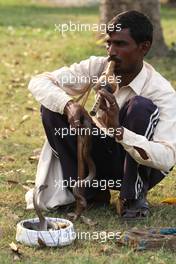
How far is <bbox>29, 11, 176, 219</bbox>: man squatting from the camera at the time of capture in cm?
492

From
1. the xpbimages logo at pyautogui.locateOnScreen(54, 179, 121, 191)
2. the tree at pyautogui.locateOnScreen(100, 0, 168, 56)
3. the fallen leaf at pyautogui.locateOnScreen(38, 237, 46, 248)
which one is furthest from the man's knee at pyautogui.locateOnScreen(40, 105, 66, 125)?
the tree at pyautogui.locateOnScreen(100, 0, 168, 56)

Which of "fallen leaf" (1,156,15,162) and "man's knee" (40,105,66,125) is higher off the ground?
"man's knee" (40,105,66,125)

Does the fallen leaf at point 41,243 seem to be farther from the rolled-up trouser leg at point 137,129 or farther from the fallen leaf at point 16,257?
the rolled-up trouser leg at point 137,129

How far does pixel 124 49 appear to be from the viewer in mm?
5062

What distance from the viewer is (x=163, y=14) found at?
19.8 meters

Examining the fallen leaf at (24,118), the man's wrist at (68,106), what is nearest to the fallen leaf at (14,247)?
the man's wrist at (68,106)

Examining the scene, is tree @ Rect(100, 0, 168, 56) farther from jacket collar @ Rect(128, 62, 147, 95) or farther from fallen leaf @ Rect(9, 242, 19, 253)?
fallen leaf @ Rect(9, 242, 19, 253)

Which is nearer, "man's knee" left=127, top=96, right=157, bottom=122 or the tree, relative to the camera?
"man's knee" left=127, top=96, right=157, bottom=122

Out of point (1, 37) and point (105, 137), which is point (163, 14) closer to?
point (1, 37)

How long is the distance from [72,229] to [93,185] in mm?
788

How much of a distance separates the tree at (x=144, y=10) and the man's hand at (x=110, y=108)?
6465 millimetres

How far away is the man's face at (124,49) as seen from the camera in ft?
16.6

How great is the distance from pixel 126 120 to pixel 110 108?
35cm

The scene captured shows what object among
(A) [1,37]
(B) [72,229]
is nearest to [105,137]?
(B) [72,229]
